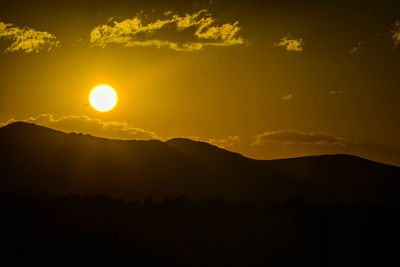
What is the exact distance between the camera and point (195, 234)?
28938 millimetres

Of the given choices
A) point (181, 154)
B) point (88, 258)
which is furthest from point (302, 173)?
point (88, 258)

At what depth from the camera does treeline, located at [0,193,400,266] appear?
25.7 m

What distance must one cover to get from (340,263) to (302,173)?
8473 cm

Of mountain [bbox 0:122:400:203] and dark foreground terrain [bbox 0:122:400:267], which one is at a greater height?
mountain [bbox 0:122:400:203]

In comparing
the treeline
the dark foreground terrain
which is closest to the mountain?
the dark foreground terrain

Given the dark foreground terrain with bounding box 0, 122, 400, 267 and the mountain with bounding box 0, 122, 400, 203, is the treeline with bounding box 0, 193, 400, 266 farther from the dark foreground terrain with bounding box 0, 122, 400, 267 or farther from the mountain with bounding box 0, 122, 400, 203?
the mountain with bounding box 0, 122, 400, 203

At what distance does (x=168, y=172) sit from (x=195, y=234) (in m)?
70.3

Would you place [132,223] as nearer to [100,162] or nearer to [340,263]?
[340,263]

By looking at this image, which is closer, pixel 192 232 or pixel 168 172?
pixel 192 232

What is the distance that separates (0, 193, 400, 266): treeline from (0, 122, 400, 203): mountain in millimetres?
45452

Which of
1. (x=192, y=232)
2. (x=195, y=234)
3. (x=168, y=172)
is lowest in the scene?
(x=195, y=234)

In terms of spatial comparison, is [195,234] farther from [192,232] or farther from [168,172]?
[168,172]

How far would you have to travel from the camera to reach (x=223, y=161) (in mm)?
113500

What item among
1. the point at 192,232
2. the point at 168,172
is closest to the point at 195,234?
the point at 192,232
